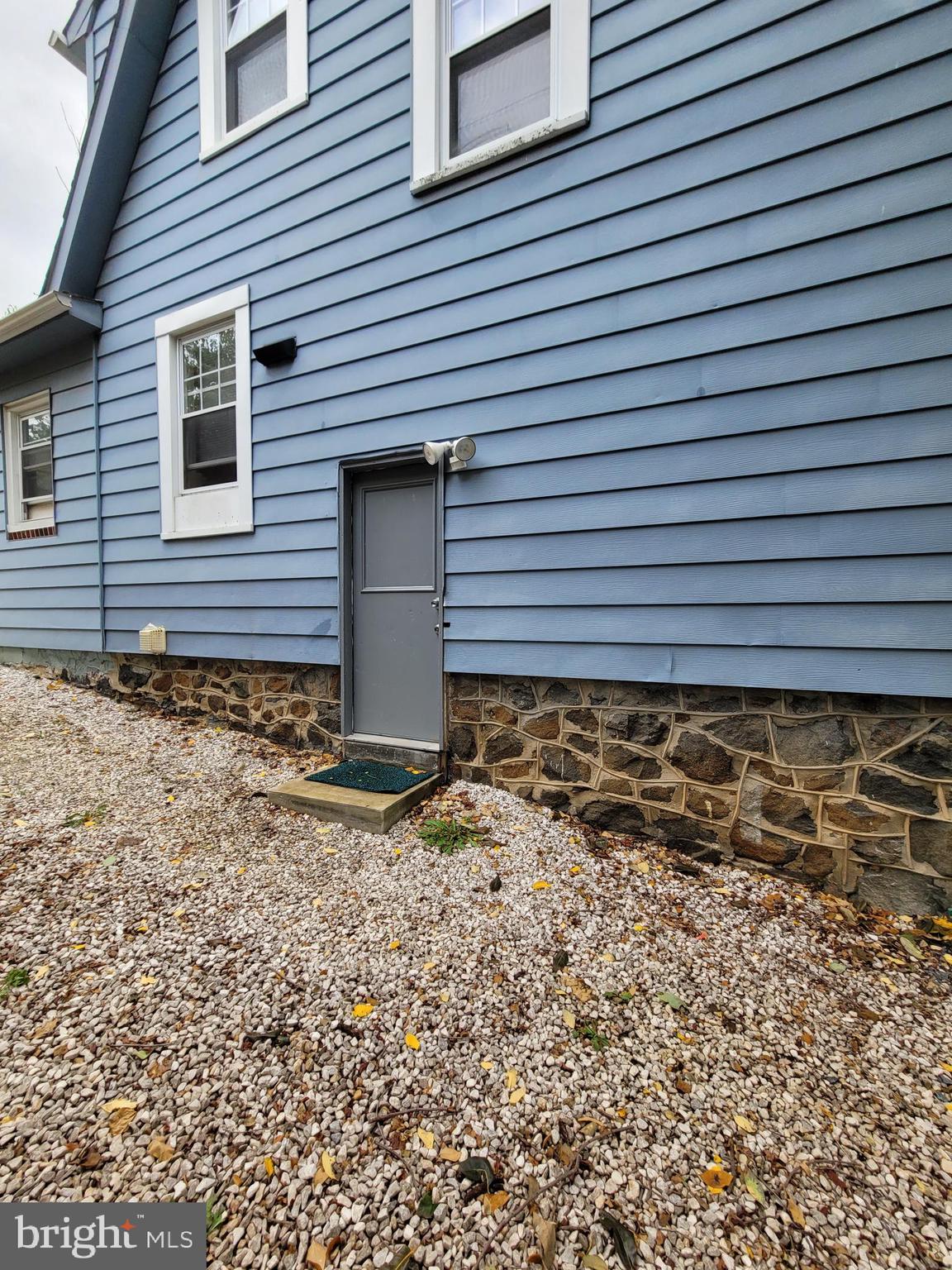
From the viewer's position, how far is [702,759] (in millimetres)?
2684

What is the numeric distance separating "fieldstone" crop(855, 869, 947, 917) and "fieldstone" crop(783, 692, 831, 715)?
2.36 ft

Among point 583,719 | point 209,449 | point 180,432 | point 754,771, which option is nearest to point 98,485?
point 180,432

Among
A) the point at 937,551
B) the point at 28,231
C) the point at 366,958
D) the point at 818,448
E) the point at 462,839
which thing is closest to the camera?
the point at 366,958

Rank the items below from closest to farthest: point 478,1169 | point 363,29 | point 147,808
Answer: point 478,1169
point 147,808
point 363,29

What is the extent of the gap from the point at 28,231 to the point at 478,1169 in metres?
32.1

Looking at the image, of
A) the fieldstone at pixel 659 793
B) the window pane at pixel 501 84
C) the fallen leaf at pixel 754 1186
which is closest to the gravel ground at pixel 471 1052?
the fallen leaf at pixel 754 1186

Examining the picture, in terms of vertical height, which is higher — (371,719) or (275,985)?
(371,719)

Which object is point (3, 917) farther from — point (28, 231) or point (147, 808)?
point (28, 231)

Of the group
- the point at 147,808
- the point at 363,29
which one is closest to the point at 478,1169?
the point at 147,808

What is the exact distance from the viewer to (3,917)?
2.13 m

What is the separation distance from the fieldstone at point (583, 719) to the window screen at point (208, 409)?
11.0 ft

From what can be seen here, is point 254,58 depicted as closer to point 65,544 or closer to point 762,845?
point 65,544

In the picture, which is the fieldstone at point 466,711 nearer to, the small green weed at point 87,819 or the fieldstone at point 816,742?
the fieldstone at point 816,742

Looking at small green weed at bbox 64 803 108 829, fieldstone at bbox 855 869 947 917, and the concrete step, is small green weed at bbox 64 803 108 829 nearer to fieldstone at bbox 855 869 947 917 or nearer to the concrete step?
the concrete step
